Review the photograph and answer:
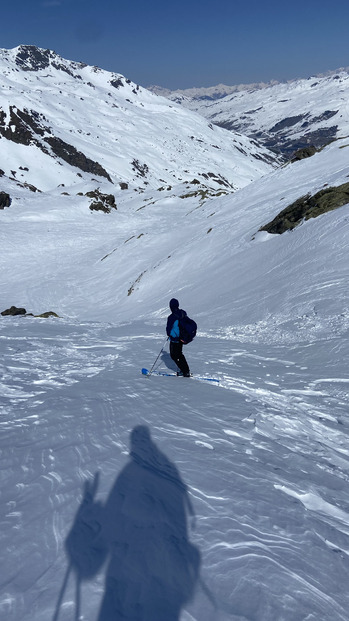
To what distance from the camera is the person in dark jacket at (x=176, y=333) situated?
345 inches

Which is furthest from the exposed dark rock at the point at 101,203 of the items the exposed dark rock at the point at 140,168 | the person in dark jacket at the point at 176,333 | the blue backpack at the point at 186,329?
the exposed dark rock at the point at 140,168

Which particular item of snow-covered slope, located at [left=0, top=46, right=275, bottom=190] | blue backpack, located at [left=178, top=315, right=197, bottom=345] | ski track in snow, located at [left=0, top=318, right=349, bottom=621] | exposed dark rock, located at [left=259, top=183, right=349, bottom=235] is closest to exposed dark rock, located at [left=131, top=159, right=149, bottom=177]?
snow-covered slope, located at [left=0, top=46, right=275, bottom=190]

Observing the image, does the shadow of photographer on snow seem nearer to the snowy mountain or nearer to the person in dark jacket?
the snowy mountain

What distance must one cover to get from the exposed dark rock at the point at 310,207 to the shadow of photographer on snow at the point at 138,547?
17.8 metres

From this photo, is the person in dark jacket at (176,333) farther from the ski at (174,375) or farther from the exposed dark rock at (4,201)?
the exposed dark rock at (4,201)

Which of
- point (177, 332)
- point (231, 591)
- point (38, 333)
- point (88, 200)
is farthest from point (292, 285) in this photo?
point (88, 200)

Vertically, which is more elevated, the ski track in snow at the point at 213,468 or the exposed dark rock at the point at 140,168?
the exposed dark rock at the point at 140,168

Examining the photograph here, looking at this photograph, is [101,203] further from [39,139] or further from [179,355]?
[39,139]

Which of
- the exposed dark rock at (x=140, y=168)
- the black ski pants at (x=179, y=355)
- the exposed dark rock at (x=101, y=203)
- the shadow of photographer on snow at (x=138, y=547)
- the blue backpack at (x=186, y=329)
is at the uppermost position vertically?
the exposed dark rock at (x=140, y=168)

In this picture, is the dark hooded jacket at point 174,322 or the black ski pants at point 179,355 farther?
the black ski pants at point 179,355

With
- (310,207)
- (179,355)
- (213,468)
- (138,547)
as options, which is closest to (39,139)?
(310,207)

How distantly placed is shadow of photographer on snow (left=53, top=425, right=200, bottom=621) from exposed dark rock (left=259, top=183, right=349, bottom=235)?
1781 cm

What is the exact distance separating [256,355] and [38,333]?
7.30 meters

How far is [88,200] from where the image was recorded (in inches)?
2248
